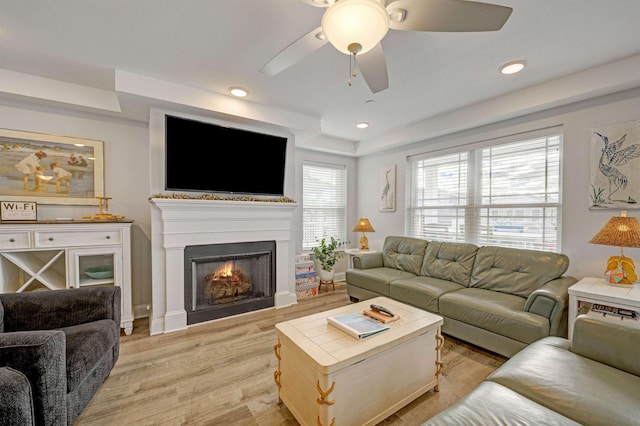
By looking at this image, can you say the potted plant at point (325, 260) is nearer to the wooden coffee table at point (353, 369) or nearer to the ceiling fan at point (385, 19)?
the wooden coffee table at point (353, 369)

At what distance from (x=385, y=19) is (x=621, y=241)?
2.45 m

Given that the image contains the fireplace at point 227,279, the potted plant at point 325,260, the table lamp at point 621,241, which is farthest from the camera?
the potted plant at point 325,260

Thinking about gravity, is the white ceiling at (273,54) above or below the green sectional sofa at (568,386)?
above

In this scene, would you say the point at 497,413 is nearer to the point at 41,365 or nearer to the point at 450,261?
the point at 41,365

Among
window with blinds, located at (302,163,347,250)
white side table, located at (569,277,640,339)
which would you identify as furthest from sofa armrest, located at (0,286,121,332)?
white side table, located at (569,277,640,339)

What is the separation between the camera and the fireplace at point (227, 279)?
3.00 metres

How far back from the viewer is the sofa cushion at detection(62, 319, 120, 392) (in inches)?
57.0

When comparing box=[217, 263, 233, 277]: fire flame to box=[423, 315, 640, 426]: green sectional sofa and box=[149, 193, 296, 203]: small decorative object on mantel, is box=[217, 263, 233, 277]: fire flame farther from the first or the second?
box=[423, 315, 640, 426]: green sectional sofa

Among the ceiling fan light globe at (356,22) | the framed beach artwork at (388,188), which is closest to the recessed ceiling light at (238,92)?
the ceiling fan light globe at (356,22)

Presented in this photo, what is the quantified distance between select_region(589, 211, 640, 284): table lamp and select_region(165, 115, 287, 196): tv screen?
10.3 ft

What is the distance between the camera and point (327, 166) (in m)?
4.81

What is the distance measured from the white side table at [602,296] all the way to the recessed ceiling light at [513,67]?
1.86 meters

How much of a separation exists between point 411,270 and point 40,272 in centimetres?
388

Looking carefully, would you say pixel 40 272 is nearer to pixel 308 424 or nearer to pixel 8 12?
pixel 8 12
